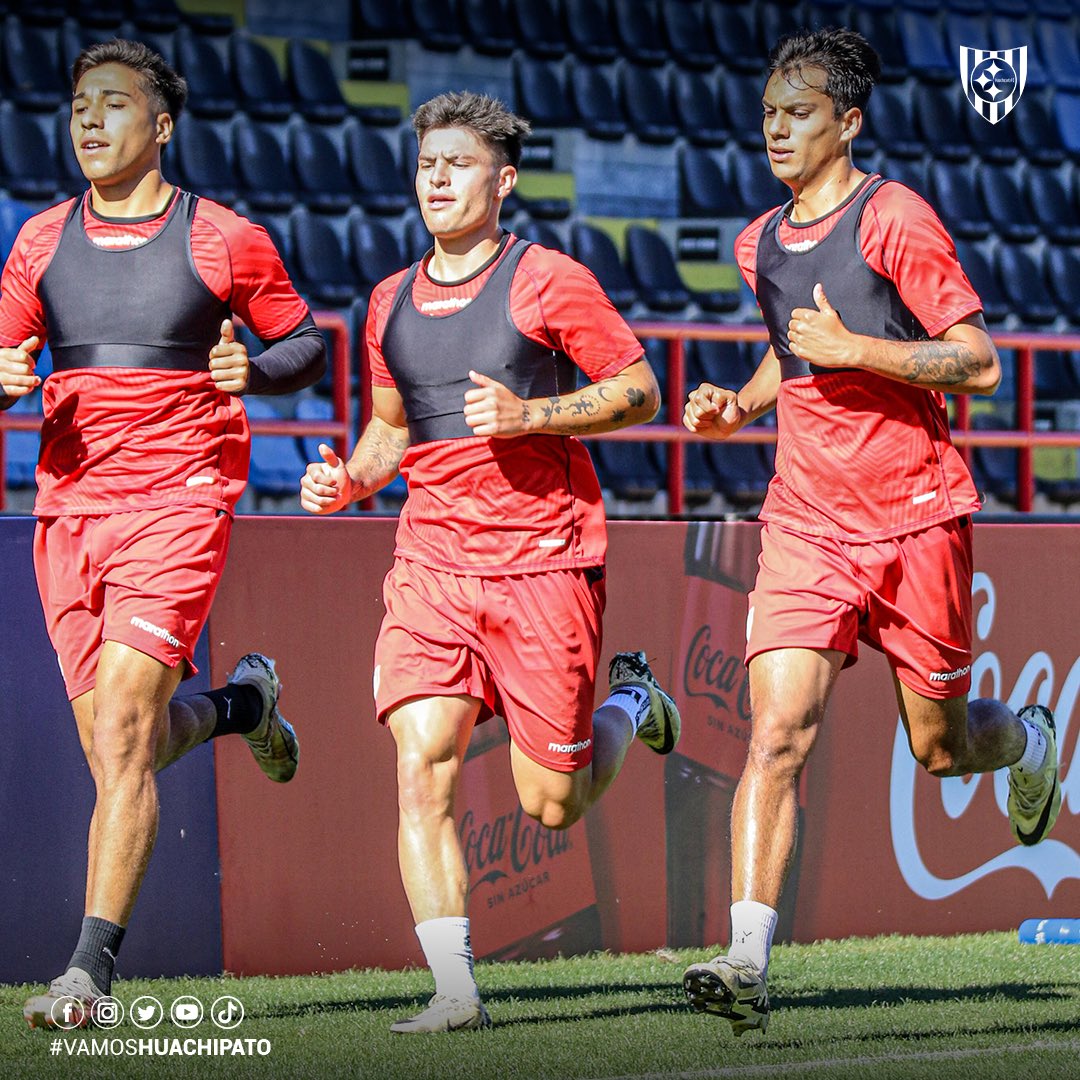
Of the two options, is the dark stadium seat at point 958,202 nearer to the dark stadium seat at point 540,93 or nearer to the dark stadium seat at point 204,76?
the dark stadium seat at point 540,93

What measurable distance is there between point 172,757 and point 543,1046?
1.30 meters

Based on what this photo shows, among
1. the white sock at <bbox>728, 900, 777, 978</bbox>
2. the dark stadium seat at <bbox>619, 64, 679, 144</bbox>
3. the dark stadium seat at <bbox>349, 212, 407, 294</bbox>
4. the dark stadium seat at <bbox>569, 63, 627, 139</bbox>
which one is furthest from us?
the dark stadium seat at <bbox>619, 64, 679, 144</bbox>

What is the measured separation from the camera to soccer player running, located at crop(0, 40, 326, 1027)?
15.1 ft

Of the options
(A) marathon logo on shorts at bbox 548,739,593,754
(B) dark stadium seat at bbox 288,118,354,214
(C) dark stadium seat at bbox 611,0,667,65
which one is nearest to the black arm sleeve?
(A) marathon logo on shorts at bbox 548,739,593,754

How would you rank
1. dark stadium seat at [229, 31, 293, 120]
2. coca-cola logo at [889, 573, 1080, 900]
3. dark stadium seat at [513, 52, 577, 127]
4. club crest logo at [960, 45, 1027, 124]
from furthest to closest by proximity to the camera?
1. club crest logo at [960, 45, 1027, 124]
2. dark stadium seat at [513, 52, 577, 127]
3. dark stadium seat at [229, 31, 293, 120]
4. coca-cola logo at [889, 573, 1080, 900]

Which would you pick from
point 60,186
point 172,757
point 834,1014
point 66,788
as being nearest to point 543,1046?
point 834,1014

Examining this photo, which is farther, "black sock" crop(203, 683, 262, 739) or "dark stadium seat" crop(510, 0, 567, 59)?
"dark stadium seat" crop(510, 0, 567, 59)

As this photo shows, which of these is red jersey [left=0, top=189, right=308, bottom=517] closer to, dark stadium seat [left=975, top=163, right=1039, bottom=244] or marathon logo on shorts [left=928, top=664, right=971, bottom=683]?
marathon logo on shorts [left=928, top=664, right=971, bottom=683]

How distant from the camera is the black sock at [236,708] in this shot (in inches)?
203

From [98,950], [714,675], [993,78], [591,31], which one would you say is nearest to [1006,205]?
[993,78]

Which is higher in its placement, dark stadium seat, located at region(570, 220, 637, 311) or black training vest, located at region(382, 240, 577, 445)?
dark stadium seat, located at region(570, 220, 637, 311)

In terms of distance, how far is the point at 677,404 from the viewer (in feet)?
23.9

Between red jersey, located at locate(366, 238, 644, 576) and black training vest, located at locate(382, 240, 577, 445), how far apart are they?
0.08 feet

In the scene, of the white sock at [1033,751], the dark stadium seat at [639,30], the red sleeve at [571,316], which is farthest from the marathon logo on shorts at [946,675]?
the dark stadium seat at [639,30]
